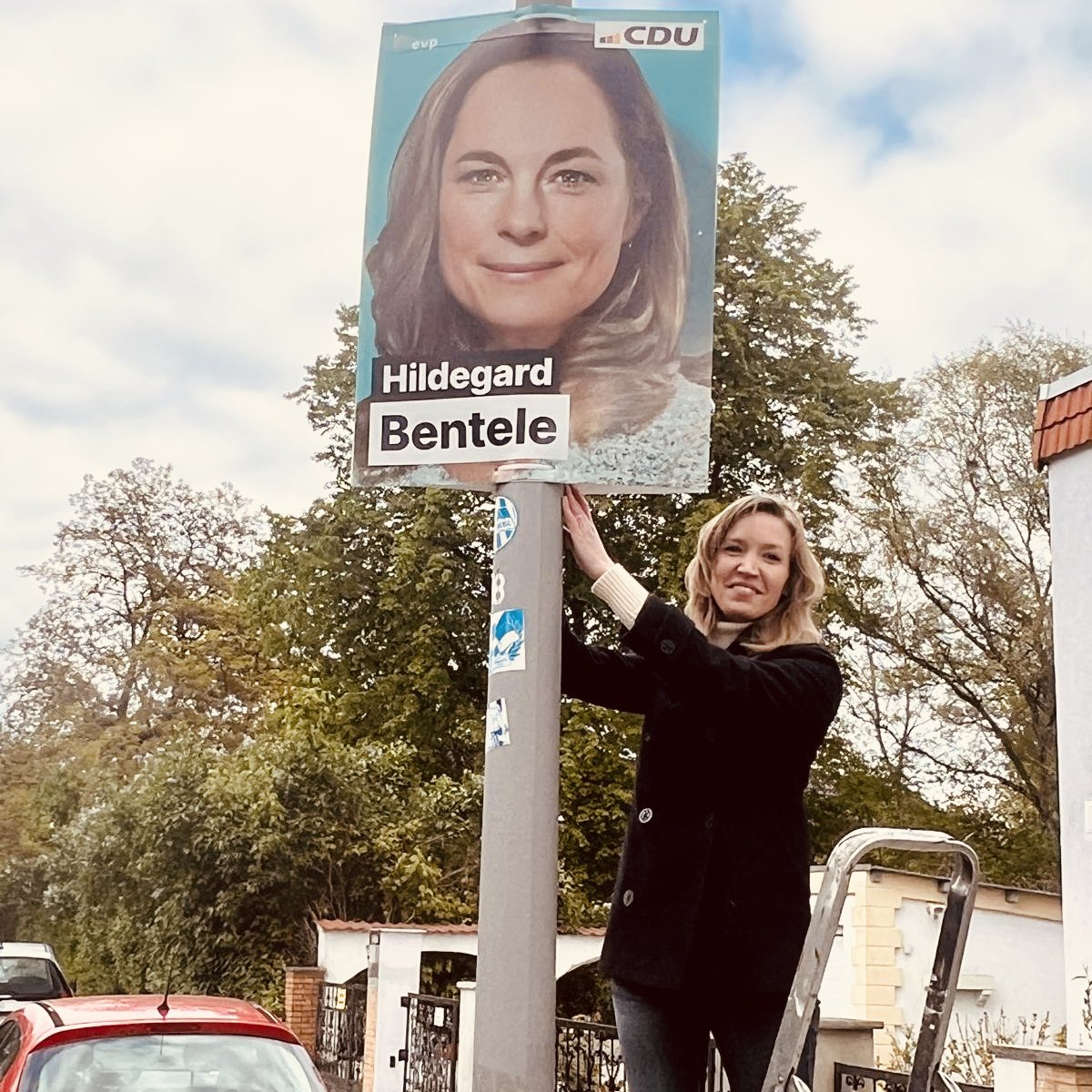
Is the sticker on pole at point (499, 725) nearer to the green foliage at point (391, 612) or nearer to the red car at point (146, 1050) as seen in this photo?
the red car at point (146, 1050)

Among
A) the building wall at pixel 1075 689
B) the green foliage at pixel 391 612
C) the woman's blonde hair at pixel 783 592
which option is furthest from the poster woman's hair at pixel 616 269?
the green foliage at pixel 391 612

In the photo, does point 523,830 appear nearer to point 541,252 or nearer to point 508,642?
point 508,642

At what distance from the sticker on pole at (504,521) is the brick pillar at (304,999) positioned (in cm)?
1515

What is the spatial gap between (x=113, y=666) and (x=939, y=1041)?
36613 mm

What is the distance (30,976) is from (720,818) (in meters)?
15.2

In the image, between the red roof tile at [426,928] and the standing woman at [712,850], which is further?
the red roof tile at [426,928]

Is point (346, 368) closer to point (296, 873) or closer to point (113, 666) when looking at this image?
point (296, 873)

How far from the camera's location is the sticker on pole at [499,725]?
161 inches

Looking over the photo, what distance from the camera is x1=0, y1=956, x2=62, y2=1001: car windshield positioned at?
54.2 ft

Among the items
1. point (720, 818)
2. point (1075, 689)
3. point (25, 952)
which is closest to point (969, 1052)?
point (1075, 689)

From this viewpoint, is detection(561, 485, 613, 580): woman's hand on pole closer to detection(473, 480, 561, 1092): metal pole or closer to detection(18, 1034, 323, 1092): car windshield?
detection(473, 480, 561, 1092): metal pole

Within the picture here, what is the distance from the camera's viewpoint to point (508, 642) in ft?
13.4

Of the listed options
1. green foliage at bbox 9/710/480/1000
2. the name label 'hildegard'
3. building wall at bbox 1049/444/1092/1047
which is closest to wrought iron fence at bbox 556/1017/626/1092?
building wall at bbox 1049/444/1092/1047

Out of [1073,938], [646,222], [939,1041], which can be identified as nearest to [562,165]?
[646,222]
